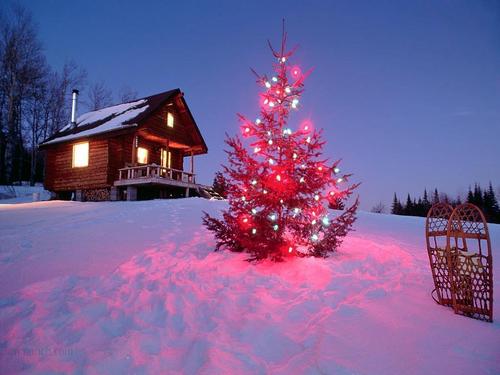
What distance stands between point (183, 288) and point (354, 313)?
232 centimetres

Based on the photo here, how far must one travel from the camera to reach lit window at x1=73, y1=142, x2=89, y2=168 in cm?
2077

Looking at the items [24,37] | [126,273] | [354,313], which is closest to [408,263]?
[354,313]

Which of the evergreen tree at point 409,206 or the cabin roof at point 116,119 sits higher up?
the cabin roof at point 116,119

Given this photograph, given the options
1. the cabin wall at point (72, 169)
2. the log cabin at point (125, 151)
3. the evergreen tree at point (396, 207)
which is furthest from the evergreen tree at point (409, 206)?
the cabin wall at point (72, 169)

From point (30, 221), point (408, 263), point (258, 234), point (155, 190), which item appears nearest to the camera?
point (258, 234)

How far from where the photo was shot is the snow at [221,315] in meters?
3.05

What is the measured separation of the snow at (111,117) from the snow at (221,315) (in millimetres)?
13608

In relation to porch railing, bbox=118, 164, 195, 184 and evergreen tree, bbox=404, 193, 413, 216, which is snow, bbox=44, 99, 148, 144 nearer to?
porch railing, bbox=118, 164, 195, 184

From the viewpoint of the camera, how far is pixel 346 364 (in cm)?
292

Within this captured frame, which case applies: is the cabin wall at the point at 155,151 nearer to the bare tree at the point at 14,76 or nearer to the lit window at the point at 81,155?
the lit window at the point at 81,155

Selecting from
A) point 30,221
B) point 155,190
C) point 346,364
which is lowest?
point 346,364

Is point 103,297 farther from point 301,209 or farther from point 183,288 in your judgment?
point 301,209

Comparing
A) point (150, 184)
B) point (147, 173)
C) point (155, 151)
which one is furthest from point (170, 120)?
point (147, 173)

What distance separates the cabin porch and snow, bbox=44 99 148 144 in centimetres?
267
